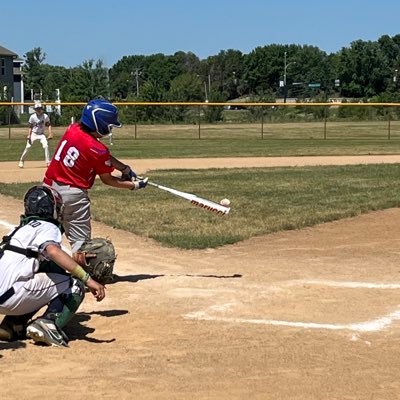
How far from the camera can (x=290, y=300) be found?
695 centimetres

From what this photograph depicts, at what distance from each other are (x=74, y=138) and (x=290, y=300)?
2.42 meters

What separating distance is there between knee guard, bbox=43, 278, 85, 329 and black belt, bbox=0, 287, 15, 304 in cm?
36

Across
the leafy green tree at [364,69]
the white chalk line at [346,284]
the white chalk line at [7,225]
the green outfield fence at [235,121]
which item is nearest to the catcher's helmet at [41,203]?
the white chalk line at [346,284]

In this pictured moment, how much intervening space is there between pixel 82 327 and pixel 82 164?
1554mm

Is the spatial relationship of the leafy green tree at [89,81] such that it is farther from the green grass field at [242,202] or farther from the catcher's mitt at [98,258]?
the catcher's mitt at [98,258]

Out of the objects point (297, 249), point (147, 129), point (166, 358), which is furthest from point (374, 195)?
point (147, 129)

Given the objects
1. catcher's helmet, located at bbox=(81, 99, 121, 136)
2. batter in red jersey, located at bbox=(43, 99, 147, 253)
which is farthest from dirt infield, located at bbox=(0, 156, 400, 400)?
catcher's helmet, located at bbox=(81, 99, 121, 136)

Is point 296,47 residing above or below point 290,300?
above

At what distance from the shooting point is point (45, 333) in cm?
551

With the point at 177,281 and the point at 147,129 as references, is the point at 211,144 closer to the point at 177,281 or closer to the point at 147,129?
the point at 147,129

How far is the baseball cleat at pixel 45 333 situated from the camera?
217 inches

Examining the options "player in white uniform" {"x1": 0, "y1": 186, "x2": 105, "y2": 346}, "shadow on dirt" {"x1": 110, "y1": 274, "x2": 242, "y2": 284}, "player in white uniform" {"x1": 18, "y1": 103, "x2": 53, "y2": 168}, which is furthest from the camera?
"player in white uniform" {"x1": 18, "y1": 103, "x2": 53, "y2": 168}

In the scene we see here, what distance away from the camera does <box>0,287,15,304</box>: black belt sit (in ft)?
17.7

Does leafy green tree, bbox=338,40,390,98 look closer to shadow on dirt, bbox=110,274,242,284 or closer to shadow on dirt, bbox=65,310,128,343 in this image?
shadow on dirt, bbox=110,274,242,284
